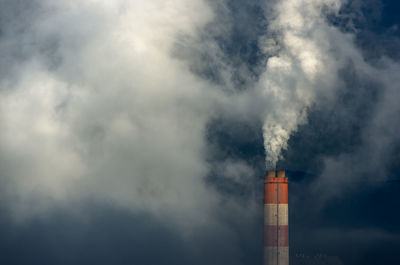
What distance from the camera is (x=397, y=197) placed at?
161 m

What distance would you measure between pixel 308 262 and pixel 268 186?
32.2m

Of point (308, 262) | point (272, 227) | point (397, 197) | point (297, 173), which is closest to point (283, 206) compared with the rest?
point (272, 227)

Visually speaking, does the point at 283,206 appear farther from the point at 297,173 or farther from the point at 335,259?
the point at 297,173

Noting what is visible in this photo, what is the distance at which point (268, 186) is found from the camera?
50562mm

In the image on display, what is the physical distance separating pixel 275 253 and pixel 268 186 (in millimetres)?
7249

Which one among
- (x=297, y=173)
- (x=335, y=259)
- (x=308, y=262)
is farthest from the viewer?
(x=297, y=173)

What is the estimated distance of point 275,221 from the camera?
4947cm

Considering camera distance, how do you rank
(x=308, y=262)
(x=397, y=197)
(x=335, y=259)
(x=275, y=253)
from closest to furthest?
(x=275, y=253) → (x=308, y=262) → (x=335, y=259) → (x=397, y=197)

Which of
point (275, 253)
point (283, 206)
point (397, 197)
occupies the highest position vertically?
point (397, 197)

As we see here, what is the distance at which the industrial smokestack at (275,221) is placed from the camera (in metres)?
49.2

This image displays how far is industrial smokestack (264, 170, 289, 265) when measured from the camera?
1936 inches

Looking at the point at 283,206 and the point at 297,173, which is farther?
the point at 297,173

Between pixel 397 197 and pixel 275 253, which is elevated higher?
pixel 397 197

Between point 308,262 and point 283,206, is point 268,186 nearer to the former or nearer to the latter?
point 283,206
